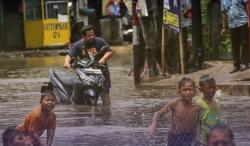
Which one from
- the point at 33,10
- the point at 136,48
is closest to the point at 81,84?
the point at 136,48

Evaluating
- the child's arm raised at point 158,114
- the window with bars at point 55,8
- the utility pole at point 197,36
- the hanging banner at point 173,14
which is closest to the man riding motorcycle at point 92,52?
the hanging banner at point 173,14

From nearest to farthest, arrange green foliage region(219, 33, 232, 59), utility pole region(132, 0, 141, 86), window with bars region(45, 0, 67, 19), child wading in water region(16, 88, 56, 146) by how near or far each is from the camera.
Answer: child wading in water region(16, 88, 56, 146) < utility pole region(132, 0, 141, 86) < green foliage region(219, 33, 232, 59) < window with bars region(45, 0, 67, 19)

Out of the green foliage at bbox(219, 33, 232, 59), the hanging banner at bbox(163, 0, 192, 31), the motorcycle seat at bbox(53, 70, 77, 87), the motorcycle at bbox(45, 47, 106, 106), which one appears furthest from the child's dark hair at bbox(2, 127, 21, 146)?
the green foliage at bbox(219, 33, 232, 59)

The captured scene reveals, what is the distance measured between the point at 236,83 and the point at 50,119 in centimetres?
638

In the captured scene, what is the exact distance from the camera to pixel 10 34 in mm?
34406

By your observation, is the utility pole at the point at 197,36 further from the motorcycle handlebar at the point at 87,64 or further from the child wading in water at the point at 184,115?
the child wading in water at the point at 184,115

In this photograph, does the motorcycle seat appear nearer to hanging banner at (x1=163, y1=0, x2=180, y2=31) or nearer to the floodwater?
the floodwater

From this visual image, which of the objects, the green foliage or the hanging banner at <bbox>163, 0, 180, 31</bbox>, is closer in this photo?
the hanging banner at <bbox>163, 0, 180, 31</bbox>

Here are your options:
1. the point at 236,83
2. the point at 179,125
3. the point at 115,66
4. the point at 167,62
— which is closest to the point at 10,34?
the point at 115,66

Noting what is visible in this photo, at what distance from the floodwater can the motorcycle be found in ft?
0.74

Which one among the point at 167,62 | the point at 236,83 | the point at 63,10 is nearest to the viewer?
the point at 236,83

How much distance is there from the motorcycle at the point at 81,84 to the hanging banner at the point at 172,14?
3619 millimetres

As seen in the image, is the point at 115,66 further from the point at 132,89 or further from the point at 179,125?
the point at 179,125

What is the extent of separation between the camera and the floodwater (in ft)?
30.4
